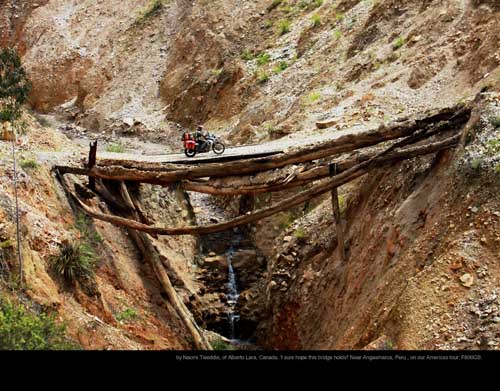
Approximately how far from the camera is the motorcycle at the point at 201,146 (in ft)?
70.8

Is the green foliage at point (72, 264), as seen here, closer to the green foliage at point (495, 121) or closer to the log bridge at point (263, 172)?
the log bridge at point (263, 172)

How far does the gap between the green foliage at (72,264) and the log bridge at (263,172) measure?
2.18 metres

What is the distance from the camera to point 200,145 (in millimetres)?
21953

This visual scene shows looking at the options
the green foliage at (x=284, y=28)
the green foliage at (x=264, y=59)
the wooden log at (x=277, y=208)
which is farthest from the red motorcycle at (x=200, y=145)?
the green foliage at (x=284, y=28)

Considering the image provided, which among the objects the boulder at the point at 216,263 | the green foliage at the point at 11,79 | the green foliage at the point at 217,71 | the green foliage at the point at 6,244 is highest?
the green foliage at the point at 11,79

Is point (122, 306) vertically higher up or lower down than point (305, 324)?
higher up

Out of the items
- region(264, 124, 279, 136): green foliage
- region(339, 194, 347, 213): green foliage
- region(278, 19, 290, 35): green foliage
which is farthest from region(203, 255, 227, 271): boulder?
region(278, 19, 290, 35): green foliage

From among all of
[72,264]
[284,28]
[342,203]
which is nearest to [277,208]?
[342,203]

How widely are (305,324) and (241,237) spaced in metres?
6.32

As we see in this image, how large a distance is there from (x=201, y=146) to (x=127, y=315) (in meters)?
6.73

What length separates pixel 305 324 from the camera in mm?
17484

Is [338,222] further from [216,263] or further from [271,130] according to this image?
[271,130]
